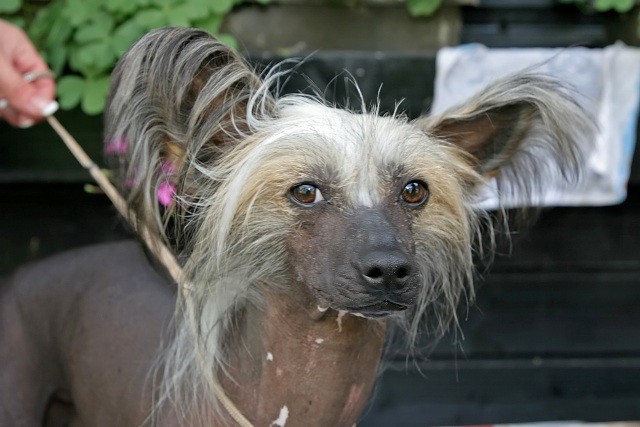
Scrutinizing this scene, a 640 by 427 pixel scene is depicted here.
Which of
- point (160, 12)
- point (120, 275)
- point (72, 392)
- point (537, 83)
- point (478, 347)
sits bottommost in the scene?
point (478, 347)

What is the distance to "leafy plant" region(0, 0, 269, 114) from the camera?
9.86 ft

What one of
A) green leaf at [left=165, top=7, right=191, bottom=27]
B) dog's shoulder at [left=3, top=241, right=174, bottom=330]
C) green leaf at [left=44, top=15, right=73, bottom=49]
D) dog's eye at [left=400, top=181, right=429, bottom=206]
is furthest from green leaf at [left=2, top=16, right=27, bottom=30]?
dog's eye at [left=400, top=181, right=429, bottom=206]

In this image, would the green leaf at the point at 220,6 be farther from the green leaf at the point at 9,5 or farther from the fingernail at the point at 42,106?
the fingernail at the point at 42,106

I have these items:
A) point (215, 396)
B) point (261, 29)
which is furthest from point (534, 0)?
point (215, 396)

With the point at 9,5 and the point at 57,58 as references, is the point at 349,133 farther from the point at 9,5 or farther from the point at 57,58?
the point at 9,5

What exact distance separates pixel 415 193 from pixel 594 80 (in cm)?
141

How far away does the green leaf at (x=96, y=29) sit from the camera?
301 cm

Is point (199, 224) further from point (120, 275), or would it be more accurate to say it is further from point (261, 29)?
point (261, 29)

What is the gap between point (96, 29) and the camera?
9.90 ft

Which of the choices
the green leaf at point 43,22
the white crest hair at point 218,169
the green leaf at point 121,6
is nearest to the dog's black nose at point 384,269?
the white crest hair at point 218,169

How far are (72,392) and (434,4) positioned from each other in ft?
6.04

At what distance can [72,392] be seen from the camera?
2539 millimetres

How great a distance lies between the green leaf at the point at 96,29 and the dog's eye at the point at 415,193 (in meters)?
1.51

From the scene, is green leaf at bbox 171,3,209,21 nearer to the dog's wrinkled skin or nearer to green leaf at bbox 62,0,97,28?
green leaf at bbox 62,0,97,28
